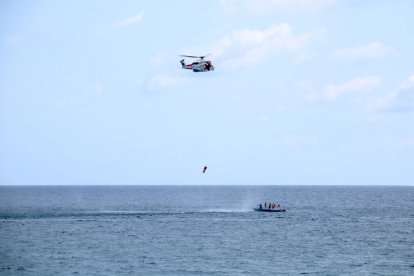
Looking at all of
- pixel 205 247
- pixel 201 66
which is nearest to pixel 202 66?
pixel 201 66

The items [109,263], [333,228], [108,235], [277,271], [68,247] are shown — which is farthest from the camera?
[333,228]

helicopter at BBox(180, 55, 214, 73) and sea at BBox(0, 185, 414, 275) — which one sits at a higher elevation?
helicopter at BBox(180, 55, 214, 73)

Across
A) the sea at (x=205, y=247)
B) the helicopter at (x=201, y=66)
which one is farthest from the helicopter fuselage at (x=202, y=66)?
the sea at (x=205, y=247)

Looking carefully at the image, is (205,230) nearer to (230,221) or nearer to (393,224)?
(230,221)

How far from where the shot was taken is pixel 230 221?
409 feet

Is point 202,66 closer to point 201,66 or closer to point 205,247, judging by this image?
point 201,66

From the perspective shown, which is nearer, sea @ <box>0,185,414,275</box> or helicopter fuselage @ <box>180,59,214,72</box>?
sea @ <box>0,185,414,275</box>

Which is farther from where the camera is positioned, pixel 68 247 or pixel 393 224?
pixel 393 224

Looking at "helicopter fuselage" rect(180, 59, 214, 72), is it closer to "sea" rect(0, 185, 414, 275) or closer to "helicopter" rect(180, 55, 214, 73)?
"helicopter" rect(180, 55, 214, 73)

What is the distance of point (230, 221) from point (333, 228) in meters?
23.0

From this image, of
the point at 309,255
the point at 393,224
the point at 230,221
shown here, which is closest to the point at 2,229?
the point at 230,221

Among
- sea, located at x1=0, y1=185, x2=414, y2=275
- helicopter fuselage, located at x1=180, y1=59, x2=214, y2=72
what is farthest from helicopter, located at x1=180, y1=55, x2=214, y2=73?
sea, located at x1=0, y1=185, x2=414, y2=275

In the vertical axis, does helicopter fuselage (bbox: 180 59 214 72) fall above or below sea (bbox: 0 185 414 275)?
above

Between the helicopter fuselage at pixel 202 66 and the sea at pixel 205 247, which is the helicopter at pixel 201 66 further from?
the sea at pixel 205 247
